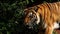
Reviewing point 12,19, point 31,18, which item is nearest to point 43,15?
point 31,18

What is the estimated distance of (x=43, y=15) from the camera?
5484 millimetres

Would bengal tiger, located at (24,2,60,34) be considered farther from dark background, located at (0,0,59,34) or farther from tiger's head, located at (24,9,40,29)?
dark background, located at (0,0,59,34)

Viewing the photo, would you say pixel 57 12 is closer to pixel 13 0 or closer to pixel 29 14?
pixel 29 14

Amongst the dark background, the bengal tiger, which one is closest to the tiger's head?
the bengal tiger

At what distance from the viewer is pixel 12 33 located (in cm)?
593

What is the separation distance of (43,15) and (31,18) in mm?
258

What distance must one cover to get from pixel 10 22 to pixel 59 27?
3.70 feet

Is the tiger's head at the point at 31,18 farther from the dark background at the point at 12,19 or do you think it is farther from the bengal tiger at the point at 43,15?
the dark background at the point at 12,19

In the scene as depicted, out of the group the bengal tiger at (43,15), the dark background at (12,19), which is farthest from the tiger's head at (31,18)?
the dark background at (12,19)

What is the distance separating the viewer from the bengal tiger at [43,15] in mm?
5339

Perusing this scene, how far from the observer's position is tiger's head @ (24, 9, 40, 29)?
531 cm

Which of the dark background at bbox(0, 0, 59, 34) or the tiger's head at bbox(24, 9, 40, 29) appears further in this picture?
the dark background at bbox(0, 0, 59, 34)

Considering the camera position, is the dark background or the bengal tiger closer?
the bengal tiger

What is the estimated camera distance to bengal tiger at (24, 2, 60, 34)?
534 centimetres
